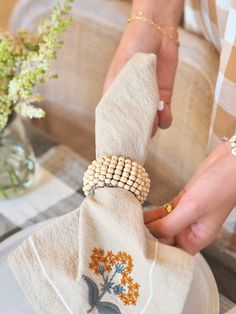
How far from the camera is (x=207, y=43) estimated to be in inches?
32.6

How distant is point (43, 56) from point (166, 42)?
6.7 inches

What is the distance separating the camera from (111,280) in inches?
19.4

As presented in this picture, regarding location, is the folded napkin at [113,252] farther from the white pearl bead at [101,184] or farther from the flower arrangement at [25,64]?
the flower arrangement at [25,64]

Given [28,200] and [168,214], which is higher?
[168,214]

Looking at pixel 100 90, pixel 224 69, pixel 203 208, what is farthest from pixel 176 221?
pixel 100 90

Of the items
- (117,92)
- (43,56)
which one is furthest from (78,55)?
(117,92)

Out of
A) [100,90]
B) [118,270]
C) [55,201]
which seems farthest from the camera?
[100,90]

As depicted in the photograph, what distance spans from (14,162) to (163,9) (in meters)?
0.32

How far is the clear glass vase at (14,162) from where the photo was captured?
2.48ft

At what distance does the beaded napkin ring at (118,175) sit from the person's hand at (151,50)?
177 mm

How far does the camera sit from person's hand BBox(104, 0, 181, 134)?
0.67 metres

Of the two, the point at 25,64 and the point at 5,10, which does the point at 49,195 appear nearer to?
the point at 25,64

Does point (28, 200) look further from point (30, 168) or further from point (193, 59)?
point (193, 59)

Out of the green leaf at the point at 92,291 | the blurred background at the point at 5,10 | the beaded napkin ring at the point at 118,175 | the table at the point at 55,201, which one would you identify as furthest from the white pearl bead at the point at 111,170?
the blurred background at the point at 5,10
